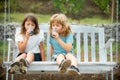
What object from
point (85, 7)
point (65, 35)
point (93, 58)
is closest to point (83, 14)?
point (85, 7)

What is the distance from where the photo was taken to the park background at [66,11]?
4.70 meters

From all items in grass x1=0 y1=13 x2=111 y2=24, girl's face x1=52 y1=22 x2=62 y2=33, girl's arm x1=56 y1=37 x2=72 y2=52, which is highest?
grass x1=0 y1=13 x2=111 y2=24

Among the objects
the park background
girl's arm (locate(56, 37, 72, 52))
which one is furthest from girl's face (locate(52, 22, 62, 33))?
the park background

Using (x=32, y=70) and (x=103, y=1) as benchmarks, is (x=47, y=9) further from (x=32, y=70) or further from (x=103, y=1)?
(x=32, y=70)

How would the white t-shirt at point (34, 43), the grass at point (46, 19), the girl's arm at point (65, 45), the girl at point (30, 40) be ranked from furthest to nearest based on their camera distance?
1. the grass at point (46, 19)
2. the white t-shirt at point (34, 43)
3. the girl at point (30, 40)
4. the girl's arm at point (65, 45)

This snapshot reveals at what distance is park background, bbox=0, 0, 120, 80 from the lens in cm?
470

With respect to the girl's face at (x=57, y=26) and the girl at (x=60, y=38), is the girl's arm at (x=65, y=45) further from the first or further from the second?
the girl's face at (x=57, y=26)

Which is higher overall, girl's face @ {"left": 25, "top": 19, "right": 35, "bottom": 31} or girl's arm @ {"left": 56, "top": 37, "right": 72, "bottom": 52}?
girl's face @ {"left": 25, "top": 19, "right": 35, "bottom": 31}

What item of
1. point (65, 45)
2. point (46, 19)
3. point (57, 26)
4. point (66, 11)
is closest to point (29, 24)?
point (57, 26)

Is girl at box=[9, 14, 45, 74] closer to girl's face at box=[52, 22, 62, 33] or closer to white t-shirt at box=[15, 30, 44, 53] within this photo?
white t-shirt at box=[15, 30, 44, 53]

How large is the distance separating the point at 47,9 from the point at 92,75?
3.24 feet

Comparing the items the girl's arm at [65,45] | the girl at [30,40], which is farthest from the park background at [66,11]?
the girl's arm at [65,45]

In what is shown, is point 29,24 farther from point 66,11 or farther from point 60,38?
point 66,11

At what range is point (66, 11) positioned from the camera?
4727mm
